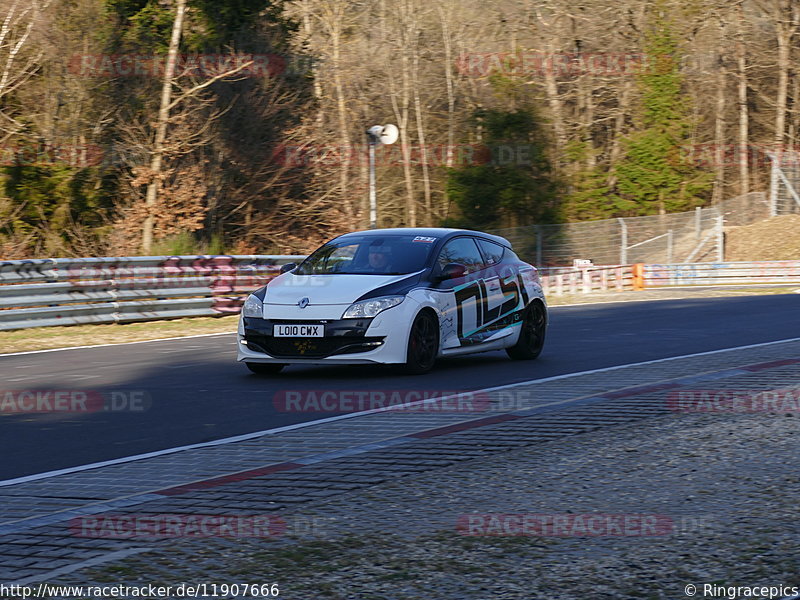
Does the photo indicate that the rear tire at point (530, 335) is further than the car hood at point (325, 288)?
Yes

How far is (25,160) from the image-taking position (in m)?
29.0

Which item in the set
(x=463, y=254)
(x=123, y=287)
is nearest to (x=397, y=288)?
(x=463, y=254)

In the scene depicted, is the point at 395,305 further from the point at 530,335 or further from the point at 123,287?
the point at 123,287

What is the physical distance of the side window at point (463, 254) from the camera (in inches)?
504

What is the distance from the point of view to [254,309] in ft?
39.5

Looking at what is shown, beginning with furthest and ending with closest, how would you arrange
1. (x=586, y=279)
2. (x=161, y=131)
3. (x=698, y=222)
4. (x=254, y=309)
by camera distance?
1. (x=698, y=222)
2. (x=586, y=279)
3. (x=161, y=131)
4. (x=254, y=309)

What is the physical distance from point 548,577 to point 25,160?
2640 cm

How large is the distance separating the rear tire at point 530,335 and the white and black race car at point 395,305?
0.04 ft

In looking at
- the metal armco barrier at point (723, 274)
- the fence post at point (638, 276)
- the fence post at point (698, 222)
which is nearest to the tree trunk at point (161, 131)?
the fence post at point (638, 276)

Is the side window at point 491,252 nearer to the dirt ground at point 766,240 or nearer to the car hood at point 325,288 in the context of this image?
the car hood at point 325,288

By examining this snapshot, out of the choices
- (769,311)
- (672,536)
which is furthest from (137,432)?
(769,311)

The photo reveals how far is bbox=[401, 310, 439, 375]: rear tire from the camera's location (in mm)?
11859

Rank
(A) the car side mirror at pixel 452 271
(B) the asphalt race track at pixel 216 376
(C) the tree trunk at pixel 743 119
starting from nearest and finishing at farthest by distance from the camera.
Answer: (B) the asphalt race track at pixel 216 376
(A) the car side mirror at pixel 452 271
(C) the tree trunk at pixel 743 119

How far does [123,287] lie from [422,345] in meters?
9.03
